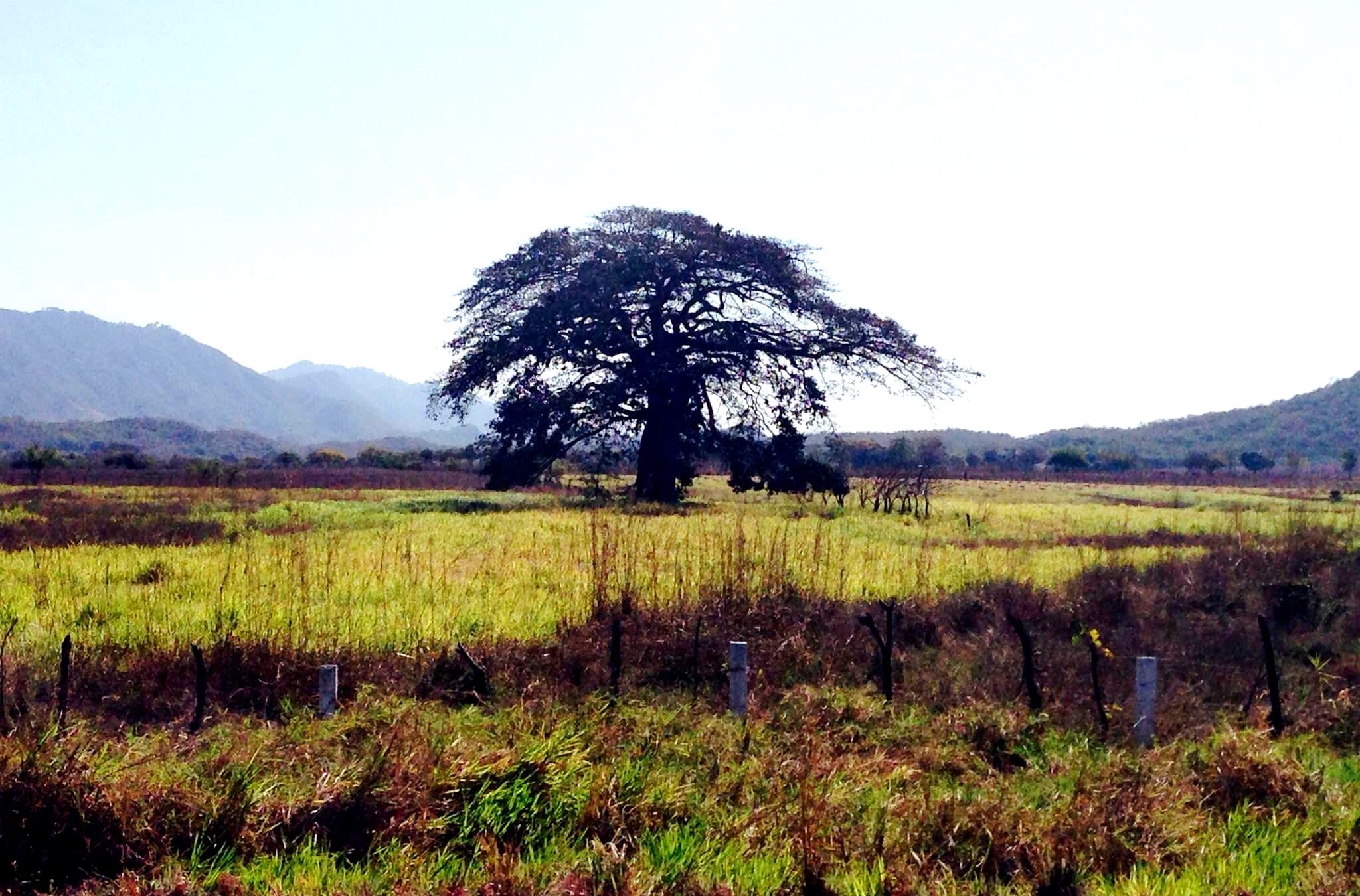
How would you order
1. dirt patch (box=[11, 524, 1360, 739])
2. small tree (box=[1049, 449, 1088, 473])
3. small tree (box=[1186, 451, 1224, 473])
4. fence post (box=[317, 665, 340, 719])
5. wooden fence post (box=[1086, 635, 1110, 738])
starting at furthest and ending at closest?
small tree (box=[1049, 449, 1088, 473]) → small tree (box=[1186, 451, 1224, 473]) → dirt patch (box=[11, 524, 1360, 739]) → wooden fence post (box=[1086, 635, 1110, 738]) → fence post (box=[317, 665, 340, 719])

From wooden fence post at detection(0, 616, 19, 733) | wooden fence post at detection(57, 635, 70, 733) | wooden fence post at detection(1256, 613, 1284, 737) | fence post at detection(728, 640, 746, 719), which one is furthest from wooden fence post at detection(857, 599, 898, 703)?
wooden fence post at detection(0, 616, 19, 733)

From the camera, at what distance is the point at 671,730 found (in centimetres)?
724

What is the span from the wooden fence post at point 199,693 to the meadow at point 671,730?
0.30ft

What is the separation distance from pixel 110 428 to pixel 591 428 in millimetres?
171661

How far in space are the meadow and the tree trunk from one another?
15.3 metres

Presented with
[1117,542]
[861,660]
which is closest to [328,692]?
[861,660]

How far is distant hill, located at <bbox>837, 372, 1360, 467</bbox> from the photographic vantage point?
96.1 m

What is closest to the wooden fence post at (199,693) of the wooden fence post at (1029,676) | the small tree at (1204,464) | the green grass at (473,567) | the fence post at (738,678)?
the green grass at (473,567)

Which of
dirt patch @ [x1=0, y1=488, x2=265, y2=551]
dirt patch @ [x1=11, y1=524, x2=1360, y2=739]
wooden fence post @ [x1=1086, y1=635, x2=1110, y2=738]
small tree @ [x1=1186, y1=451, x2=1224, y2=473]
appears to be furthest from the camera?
small tree @ [x1=1186, y1=451, x2=1224, y2=473]

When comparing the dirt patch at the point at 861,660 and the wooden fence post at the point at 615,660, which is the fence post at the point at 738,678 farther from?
the wooden fence post at the point at 615,660

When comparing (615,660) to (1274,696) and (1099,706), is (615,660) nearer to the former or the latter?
(1099,706)

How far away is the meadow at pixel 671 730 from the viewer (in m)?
5.32

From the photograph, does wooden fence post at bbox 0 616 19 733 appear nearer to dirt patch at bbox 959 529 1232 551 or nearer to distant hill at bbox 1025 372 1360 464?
dirt patch at bbox 959 529 1232 551

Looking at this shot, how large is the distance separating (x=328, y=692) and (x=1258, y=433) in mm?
114581
